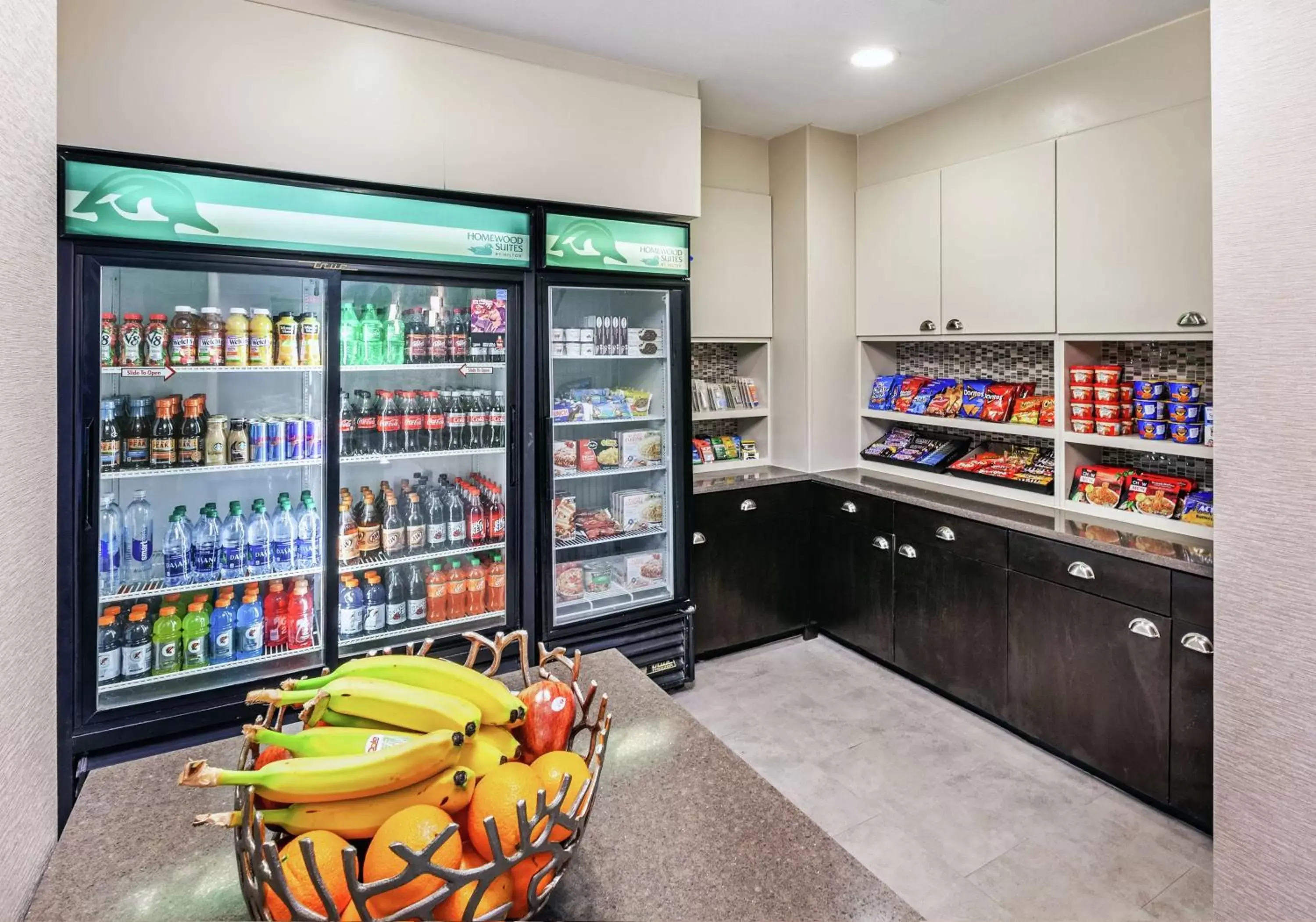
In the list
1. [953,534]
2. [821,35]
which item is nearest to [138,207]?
[821,35]

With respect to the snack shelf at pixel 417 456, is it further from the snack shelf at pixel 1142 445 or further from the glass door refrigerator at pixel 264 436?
the snack shelf at pixel 1142 445

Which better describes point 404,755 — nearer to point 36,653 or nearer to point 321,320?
point 36,653

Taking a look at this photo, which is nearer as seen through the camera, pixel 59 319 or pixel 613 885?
pixel 613 885

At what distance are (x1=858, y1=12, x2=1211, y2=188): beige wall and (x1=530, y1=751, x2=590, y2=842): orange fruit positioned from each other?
117 inches

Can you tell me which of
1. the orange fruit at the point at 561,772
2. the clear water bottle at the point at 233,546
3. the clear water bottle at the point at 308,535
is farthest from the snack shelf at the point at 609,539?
the orange fruit at the point at 561,772

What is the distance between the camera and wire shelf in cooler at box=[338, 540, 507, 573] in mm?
2668

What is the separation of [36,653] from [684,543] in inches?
101

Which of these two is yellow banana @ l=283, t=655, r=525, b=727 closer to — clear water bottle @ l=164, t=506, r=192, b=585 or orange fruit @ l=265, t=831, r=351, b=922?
orange fruit @ l=265, t=831, r=351, b=922

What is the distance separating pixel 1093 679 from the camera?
266 centimetres

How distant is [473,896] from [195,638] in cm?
227

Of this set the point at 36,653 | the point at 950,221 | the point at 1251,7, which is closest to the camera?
the point at 36,653

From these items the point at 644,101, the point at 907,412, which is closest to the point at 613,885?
the point at 644,101

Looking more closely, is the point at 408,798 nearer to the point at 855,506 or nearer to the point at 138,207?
the point at 138,207

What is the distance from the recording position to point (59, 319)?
206cm
